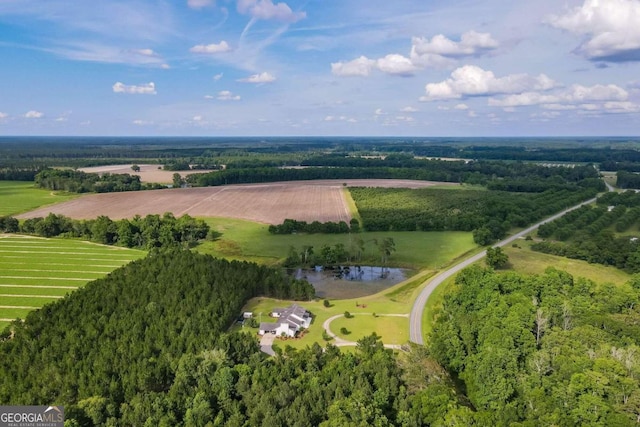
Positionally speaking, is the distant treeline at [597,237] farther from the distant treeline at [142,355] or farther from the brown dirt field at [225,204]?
the distant treeline at [142,355]

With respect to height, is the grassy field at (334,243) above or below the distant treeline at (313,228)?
below

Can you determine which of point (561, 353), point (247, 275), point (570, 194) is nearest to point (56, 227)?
point (247, 275)

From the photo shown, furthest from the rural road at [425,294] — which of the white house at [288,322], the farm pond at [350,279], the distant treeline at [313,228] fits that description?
the distant treeline at [313,228]

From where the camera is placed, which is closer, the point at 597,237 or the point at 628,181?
the point at 597,237

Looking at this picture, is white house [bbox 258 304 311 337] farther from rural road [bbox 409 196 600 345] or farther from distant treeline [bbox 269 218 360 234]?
distant treeline [bbox 269 218 360 234]

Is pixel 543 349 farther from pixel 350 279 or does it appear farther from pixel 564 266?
pixel 564 266

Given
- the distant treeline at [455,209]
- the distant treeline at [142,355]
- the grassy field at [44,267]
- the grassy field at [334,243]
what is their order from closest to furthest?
the distant treeline at [142,355], the grassy field at [44,267], the grassy field at [334,243], the distant treeline at [455,209]

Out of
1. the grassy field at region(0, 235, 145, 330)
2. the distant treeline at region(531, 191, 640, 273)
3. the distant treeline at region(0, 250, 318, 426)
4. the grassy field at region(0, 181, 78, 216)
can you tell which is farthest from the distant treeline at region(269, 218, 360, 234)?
the grassy field at region(0, 181, 78, 216)

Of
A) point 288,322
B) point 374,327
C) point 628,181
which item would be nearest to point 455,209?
point 374,327
